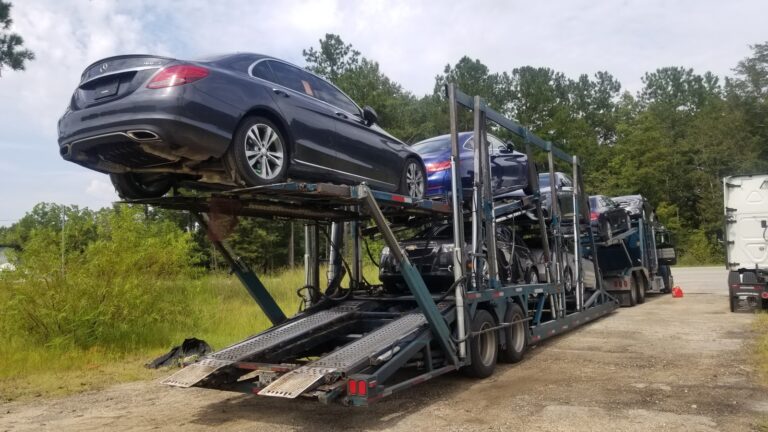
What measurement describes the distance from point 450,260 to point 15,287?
22.0 feet

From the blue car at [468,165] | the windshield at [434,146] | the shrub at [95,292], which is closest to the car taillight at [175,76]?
the blue car at [468,165]

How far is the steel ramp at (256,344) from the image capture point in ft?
17.0

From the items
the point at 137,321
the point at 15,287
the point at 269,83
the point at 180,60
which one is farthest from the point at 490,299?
the point at 15,287

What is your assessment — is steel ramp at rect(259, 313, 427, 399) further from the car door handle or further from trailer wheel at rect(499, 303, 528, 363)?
the car door handle

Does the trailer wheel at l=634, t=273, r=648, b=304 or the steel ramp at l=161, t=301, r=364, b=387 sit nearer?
the steel ramp at l=161, t=301, r=364, b=387

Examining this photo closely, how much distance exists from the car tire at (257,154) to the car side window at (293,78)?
652 mm

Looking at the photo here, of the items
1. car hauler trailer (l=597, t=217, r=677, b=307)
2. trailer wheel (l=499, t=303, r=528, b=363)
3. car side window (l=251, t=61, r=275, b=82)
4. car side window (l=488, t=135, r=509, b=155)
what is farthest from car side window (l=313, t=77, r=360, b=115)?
car hauler trailer (l=597, t=217, r=677, b=307)

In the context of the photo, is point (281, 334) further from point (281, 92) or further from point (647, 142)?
point (647, 142)

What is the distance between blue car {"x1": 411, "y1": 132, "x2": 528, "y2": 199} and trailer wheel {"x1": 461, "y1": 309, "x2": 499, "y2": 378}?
1924 millimetres

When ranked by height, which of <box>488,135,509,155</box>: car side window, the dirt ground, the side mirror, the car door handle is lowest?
the dirt ground

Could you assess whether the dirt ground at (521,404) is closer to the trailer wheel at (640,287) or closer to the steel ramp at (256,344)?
the steel ramp at (256,344)

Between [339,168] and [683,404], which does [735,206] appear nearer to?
[683,404]

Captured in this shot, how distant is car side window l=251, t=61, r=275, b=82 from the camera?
5152mm

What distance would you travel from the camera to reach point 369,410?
5566 millimetres
